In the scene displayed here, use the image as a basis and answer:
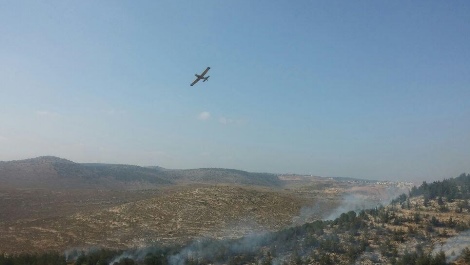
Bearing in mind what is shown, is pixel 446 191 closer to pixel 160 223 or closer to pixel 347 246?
pixel 347 246

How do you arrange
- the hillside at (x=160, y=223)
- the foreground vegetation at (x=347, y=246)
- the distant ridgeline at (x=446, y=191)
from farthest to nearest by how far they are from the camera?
the hillside at (x=160, y=223) → the distant ridgeline at (x=446, y=191) → the foreground vegetation at (x=347, y=246)

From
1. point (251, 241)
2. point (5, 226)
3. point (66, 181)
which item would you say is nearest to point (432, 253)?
point (251, 241)

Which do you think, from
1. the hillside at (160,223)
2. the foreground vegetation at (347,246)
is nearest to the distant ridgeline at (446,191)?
the foreground vegetation at (347,246)

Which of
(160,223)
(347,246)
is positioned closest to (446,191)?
(347,246)

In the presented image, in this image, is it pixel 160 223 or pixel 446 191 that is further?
pixel 160 223

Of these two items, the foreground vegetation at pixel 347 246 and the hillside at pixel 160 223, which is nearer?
the foreground vegetation at pixel 347 246

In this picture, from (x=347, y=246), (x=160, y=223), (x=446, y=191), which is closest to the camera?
(x=347, y=246)

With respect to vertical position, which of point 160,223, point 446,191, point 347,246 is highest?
point 446,191

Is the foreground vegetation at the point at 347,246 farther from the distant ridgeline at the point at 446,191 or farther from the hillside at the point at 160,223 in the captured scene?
the hillside at the point at 160,223

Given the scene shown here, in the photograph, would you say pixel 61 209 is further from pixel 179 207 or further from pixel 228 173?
pixel 228 173
